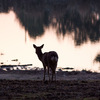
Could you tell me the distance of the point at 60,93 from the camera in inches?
605

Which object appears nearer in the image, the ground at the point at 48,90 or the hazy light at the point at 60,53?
the ground at the point at 48,90

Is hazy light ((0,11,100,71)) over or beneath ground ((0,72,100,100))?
over

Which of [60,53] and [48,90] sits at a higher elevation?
[60,53]

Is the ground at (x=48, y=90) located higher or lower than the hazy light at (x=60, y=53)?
lower

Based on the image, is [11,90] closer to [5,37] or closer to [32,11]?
[5,37]

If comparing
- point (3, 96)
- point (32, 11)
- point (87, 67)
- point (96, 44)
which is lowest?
point (3, 96)

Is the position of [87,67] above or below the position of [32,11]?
below

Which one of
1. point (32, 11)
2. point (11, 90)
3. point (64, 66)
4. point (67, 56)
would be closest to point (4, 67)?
point (64, 66)

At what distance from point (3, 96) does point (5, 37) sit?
3430cm

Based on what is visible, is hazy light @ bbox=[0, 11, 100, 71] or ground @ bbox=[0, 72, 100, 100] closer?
ground @ bbox=[0, 72, 100, 100]

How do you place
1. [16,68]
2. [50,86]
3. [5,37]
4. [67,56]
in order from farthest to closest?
[5,37], [67,56], [16,68], [50,86]

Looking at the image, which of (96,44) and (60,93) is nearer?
(60,93)

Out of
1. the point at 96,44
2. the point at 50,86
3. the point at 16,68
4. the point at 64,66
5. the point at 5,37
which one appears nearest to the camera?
the point at 50,86

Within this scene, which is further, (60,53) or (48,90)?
(60,53)
